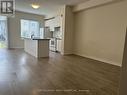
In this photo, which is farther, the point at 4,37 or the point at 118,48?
the point at 4,37

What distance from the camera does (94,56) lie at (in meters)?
5.79

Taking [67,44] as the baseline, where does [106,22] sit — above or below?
above

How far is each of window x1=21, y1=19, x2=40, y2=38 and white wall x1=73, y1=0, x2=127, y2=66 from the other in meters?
4.44

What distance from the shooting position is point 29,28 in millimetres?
9969

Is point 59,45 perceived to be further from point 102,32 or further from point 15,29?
point 15,29

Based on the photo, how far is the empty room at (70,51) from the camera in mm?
2598

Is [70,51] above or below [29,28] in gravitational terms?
below

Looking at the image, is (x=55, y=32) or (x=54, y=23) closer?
(x=54, y=23)

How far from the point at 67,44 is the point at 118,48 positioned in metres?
3.01

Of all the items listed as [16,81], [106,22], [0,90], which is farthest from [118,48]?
[0,90]

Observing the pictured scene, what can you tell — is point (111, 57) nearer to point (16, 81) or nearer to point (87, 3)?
point (87, 3)

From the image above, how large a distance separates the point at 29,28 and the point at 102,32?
6581mm

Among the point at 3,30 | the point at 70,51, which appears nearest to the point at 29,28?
the point at 3,30

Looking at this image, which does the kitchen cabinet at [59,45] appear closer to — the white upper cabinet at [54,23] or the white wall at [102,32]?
the white wall at [102,32]
